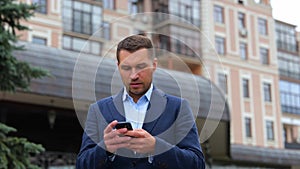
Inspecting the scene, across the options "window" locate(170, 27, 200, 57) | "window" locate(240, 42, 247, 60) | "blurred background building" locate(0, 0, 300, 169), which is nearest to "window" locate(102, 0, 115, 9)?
"blurred background building" locate(0, 0, 300, 169)

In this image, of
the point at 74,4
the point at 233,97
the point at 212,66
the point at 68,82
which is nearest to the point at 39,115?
the point at 68,82

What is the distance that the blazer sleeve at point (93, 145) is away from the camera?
1870 mm

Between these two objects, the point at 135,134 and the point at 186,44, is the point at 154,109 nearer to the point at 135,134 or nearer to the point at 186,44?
the point at 135,134

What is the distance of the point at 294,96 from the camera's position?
3559cm

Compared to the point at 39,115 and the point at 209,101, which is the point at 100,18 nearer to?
the point at 39,115

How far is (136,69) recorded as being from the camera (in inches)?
71.7

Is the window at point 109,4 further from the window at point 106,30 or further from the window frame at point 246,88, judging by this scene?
the window at point 106,30

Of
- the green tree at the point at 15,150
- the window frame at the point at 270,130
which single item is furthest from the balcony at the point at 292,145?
the green tree at the point at 15,150

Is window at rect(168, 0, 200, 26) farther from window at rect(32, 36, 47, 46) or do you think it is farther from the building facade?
the building facade

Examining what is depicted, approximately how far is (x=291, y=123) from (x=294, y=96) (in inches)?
68.0

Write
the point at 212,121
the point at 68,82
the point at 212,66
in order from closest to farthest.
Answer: the point at 212,121
the point at 212,66
the point at 68,82

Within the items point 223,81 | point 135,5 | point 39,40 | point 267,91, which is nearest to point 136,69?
point 223,81

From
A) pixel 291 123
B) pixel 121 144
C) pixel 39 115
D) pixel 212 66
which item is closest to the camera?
pixel 121 144

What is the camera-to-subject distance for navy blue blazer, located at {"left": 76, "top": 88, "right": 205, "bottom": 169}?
1.87 meters
